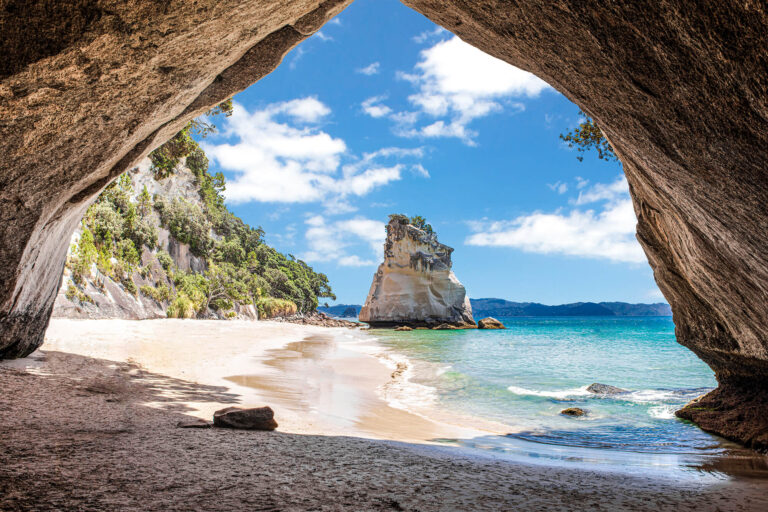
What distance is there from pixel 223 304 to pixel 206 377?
29.0 meters

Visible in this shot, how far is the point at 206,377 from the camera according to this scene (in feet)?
30.1

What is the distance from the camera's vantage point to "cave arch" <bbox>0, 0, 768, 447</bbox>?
256 centimetres

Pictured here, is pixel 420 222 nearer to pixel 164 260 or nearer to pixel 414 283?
pixel 414 283

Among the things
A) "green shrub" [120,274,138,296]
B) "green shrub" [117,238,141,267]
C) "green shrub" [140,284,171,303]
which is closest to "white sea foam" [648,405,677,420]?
"green shrub" [120,274,138,296]

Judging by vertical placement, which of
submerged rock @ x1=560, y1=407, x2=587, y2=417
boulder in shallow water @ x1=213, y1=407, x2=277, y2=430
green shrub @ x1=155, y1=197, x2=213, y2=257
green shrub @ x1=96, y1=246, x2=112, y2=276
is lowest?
submerged rock @ x1=560, y1=407, x2=587, y2=417

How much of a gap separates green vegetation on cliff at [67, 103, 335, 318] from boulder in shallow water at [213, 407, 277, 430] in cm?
871

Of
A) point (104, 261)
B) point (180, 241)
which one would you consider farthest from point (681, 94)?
point (180, 241)

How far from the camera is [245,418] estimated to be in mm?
4586

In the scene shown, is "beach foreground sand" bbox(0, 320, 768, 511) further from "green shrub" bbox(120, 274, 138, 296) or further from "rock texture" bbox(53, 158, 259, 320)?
"green shrub" bbox(120, 274, 138, 296)

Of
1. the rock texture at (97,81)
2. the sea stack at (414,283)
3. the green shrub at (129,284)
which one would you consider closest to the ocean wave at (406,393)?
the rock texture at (97,81)

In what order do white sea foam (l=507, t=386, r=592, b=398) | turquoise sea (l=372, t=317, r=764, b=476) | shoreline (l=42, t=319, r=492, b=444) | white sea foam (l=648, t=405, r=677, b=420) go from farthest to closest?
white sea foam (l=507, t=386, r=592, b=398)
white sea foam (l=648, t=405, r=677, b=420)
shoreline (l=42, t=319, r=492, b=444)
turquoise sea (l=372, t=317, r=764, b=476)

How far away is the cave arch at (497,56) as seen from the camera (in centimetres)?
256

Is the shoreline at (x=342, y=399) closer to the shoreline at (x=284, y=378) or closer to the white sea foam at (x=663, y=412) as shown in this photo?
the shoreline at (x=284, y=378)

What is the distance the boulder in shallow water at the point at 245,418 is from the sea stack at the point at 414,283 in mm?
48252
